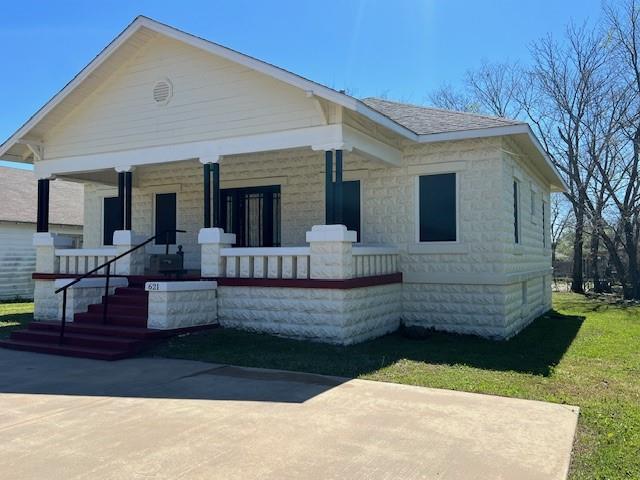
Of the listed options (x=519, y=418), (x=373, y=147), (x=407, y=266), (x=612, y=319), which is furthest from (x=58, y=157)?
(x=612, y=319)

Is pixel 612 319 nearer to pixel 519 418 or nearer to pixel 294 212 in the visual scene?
pixel 294 212

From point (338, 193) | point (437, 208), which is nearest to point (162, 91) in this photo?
point (338, 193)

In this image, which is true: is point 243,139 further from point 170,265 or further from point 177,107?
point 170,265

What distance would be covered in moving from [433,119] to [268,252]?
5384 mm

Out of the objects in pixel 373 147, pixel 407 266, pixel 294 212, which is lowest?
pixel 407 266

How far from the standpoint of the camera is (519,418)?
5.91 m

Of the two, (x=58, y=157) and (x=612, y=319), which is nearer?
(x=58, y=157)

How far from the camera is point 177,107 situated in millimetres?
12125

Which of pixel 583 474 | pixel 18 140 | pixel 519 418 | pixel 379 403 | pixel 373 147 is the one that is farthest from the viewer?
pixel 18 140

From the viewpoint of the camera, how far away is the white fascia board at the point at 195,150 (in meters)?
10.6

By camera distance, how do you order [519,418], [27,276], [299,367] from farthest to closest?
[27,276] → [299,367] → [519,418]

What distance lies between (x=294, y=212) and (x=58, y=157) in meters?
5.66

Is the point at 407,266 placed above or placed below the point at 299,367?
above

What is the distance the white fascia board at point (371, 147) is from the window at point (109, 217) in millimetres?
8709
